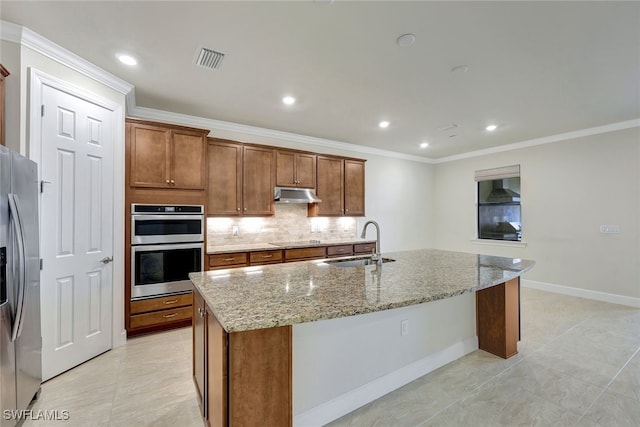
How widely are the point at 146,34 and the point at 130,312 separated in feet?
8.75

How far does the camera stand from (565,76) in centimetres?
276

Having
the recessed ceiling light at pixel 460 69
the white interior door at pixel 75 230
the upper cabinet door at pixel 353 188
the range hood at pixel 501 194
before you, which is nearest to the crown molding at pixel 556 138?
the range hood at pixel 501 194

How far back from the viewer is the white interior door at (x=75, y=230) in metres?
2.26

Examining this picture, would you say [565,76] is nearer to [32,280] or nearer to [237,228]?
[237,228]

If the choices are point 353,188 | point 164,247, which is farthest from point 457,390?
point 353,188

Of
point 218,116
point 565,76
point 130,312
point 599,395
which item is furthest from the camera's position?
point 218,116

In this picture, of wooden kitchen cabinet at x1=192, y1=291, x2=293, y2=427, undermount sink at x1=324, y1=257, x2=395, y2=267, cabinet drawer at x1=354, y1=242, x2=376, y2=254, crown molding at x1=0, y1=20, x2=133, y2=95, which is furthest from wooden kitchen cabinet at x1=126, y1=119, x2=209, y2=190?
cabinet drawer at x1=354, y1=242, x2=376, y2=254

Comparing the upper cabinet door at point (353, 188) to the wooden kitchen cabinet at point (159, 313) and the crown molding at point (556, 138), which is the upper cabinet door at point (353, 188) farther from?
the wooden kitchen cabinet at point (159, 313)

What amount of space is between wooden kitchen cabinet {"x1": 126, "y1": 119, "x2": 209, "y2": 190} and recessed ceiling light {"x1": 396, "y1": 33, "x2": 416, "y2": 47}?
2413 mm

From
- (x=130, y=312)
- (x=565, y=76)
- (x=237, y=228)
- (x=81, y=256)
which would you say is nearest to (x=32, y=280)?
(x=81, y=256)

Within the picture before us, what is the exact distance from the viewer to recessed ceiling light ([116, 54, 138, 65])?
242 centimetres

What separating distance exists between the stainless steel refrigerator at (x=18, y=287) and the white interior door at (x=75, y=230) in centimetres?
33

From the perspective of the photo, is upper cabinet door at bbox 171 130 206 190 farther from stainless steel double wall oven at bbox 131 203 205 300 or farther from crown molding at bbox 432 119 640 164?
crown molding at bbox 432 119 640 164

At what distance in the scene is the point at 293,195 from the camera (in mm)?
4352
